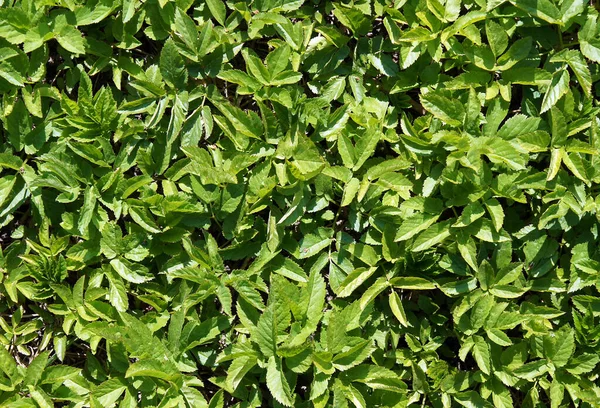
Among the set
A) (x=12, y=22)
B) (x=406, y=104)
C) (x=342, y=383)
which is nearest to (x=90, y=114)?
(x=12, y=22)

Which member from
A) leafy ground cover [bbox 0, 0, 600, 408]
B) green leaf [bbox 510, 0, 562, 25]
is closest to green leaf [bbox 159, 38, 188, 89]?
leafy ground cover [bbox 0, 0, 600, 408]

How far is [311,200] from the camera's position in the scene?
1.98 m

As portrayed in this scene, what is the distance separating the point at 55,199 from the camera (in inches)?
80.7

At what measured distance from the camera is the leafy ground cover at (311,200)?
1.91 meters

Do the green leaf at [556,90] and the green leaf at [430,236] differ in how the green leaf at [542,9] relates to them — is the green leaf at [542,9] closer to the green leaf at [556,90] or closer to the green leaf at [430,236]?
the green leaf at [556,90]

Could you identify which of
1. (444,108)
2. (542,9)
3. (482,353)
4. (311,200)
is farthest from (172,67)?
(482,353)

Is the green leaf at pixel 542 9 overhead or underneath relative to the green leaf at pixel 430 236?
overhead

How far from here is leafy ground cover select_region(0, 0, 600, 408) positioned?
1909 mm

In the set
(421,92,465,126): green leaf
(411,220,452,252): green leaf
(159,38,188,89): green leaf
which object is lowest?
(411,220,452,252): green leaf

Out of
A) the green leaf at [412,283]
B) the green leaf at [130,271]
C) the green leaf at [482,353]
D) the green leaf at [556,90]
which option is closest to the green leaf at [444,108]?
the green leaf at [556,90]

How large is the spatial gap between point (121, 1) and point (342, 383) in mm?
1423

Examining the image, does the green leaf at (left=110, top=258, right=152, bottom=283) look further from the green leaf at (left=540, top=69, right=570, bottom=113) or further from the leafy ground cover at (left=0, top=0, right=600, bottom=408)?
the green leaf at (left=540, top=69, right=570, bottom=113)

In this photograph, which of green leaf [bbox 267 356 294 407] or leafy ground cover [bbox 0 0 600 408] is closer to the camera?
green leaf [bbox 267 356 294 407]

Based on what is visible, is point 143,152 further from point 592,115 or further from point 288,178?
point 592,115
